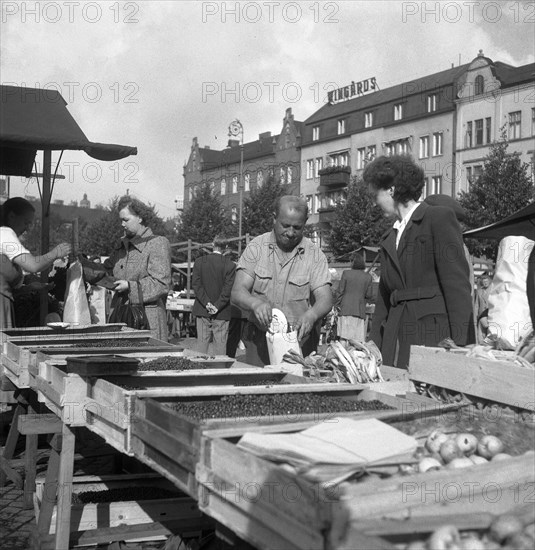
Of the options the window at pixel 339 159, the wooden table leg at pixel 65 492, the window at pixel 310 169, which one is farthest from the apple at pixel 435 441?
the window at pixel 310 169

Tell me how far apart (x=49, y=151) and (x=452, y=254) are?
4103mm

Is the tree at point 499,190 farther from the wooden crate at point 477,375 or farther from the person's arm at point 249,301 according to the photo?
the wooden crate at point 477,375

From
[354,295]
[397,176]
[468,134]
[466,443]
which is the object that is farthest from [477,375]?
[468,134]

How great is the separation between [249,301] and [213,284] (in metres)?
5.72

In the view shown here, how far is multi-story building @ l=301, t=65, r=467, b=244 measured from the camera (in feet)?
167

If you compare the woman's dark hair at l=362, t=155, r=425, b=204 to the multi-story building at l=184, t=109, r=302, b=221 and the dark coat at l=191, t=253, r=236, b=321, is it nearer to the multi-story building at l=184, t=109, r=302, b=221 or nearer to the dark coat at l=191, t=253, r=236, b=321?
the dark coat at l=191, t=253, r=236, b=321

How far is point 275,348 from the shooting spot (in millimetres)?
4656

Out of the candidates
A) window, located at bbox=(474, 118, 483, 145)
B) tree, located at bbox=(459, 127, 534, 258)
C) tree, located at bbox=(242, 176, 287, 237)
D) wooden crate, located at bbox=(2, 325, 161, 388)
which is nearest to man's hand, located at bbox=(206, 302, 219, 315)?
wooden crate, located at bbox=(2, 325, 161, 388)

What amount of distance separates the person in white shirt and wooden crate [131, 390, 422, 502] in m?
3.54

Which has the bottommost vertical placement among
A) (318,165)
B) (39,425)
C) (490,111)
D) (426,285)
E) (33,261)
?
(39,425)

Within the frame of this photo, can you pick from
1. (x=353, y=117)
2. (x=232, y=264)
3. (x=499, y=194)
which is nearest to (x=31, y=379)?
(x=232, y=264)

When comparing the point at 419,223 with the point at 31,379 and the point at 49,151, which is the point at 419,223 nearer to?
the point at 31,379

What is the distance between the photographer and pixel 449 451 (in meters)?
2.32

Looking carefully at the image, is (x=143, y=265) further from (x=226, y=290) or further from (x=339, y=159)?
(x=339, y=159)
